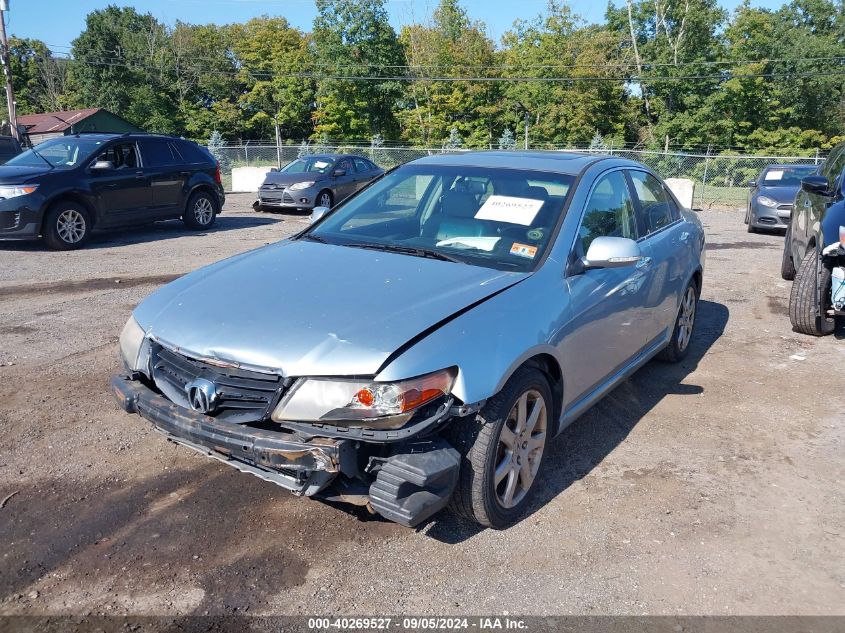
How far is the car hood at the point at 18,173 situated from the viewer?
10.7 m

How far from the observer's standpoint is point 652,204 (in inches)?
210

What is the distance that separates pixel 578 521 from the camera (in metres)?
3.59

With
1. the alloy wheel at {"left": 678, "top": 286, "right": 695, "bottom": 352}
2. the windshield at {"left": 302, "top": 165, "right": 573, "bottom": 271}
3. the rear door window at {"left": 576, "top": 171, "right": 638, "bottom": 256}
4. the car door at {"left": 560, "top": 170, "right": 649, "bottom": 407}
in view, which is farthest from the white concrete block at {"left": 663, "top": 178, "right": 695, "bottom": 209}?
the windshield at {"left": 302, "top": 165, "right": 573, "bottom": 271}

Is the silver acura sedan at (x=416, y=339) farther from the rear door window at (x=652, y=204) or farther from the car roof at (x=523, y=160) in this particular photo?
the rear door window at (x=652, y=204)

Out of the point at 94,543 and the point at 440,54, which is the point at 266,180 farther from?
the point at 440,54

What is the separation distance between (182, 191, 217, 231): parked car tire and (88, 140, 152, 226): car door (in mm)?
1051

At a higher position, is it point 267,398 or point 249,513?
point 267,398

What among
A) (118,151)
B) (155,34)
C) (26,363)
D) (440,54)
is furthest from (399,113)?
(26,363)

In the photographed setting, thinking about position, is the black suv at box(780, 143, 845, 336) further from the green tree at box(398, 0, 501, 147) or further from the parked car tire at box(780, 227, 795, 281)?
the green tree at box(398, 0, 501, 147)

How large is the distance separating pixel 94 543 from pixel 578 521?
2262 mm

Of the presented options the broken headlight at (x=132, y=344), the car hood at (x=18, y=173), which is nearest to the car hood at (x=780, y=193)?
the car hood at (x=18, y=173)

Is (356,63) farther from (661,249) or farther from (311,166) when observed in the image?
(661,249)

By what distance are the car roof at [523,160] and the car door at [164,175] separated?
893 centimetres

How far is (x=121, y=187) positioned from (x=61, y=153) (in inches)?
40.7
